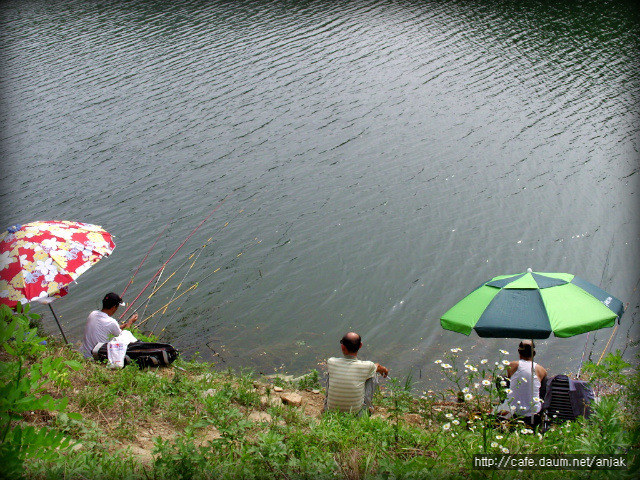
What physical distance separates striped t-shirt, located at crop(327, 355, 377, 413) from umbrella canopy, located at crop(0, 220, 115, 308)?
3.46 meters

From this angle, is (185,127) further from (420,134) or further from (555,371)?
(555,371)

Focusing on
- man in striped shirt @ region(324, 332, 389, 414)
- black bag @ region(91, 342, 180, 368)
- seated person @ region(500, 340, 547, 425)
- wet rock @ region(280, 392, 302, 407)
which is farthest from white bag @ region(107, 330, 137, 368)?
seated person @ region(500, 340, 547, 425)

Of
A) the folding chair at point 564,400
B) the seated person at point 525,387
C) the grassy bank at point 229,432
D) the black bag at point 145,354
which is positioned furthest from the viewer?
the black bag at point 145,354

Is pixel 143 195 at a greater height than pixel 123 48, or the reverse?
pixel 123 48

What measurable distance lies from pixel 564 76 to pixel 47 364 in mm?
19941

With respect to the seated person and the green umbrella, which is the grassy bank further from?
the green umbrella

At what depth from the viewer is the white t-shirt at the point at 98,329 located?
25.9ft

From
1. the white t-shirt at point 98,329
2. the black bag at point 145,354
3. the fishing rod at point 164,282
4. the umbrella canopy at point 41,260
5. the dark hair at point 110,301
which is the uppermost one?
the umbrella canopy at point 41,260

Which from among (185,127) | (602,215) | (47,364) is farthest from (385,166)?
(47,364)

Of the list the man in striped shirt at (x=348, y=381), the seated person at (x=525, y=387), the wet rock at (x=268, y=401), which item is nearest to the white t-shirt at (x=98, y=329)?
the wet rock at (x=268, y=401)

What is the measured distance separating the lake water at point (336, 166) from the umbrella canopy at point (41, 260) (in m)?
2.72

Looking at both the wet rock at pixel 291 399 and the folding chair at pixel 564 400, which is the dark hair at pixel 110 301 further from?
the folding chair at pixel 564 400

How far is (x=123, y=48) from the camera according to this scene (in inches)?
997

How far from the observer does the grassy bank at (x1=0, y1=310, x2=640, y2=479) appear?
167 inches
